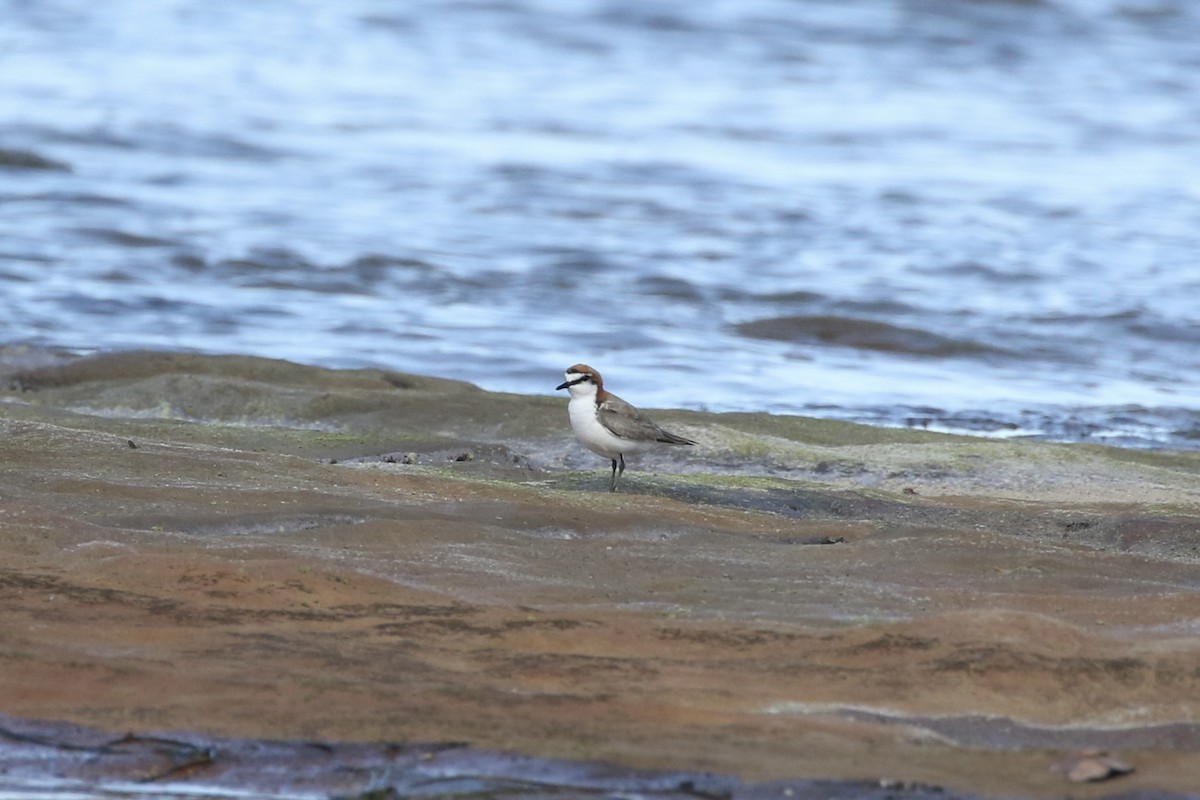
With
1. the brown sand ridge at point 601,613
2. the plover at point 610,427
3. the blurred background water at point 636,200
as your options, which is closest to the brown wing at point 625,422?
the plover at point 610,427

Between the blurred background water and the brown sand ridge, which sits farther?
the blurred background water

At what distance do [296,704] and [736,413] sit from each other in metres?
5.55

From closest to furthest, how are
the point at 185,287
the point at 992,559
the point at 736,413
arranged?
the point at 992,559 → the point at 736,413 → the point at 185,287

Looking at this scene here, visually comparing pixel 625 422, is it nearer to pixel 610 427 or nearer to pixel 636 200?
pixel 610 427

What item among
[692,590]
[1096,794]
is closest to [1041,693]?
[1096,794]

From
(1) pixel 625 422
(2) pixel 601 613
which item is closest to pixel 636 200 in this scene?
(1) pixel 625 422

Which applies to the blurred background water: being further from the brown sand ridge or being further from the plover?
the brown sand ridge

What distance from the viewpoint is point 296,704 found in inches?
181

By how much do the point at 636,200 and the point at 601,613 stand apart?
52.4 ft

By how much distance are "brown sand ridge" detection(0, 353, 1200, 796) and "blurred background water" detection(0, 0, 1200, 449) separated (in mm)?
4355

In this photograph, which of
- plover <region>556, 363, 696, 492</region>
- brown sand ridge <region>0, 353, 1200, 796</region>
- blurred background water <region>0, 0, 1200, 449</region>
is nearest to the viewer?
brown sand ridge <region>0, 353, 1200, 796</region>

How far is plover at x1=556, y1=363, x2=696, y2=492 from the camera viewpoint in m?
7.88

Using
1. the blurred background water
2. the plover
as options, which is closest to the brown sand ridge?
the plover

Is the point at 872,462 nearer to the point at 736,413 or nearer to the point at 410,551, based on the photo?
the point at 736,413
